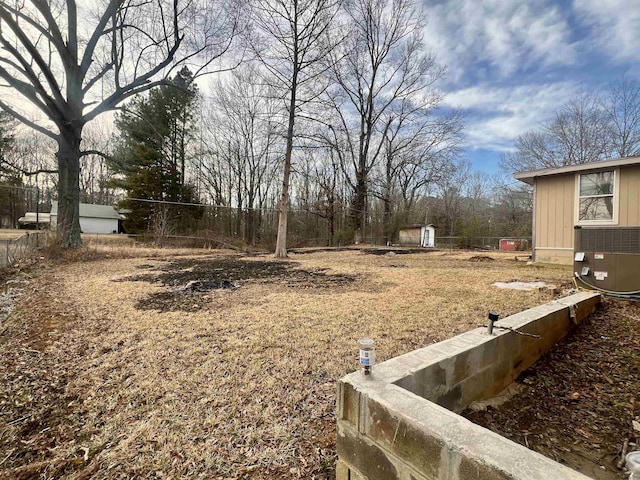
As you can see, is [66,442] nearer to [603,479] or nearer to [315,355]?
[315,355]

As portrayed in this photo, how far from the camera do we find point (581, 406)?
1893 mm

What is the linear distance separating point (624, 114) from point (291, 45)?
66.0ft

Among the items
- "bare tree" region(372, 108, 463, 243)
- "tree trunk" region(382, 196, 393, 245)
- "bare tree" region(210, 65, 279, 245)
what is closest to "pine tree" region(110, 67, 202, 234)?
"bare tree" region(210, 65, 279, 245)

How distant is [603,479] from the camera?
4.49 feet

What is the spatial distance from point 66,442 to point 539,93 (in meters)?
16.7

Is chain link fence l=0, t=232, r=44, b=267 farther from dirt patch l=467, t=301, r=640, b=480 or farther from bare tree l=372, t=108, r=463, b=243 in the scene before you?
bare tree l=372, t=108, r=463, b=243

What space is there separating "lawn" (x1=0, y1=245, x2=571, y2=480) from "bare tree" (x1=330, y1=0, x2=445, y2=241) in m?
14.3

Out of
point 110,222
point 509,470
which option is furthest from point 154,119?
point 509,470

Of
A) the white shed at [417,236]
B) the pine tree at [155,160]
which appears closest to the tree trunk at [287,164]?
the pine tree at [155,160]

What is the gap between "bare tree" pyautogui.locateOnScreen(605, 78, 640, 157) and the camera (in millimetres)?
16719

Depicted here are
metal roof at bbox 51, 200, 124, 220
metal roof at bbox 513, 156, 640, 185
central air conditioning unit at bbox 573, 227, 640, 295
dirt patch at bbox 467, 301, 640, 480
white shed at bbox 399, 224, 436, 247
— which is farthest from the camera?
metal roof at bbox 51, 200, 124, 220

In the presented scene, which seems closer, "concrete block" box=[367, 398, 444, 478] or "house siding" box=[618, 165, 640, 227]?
"concrete block" box=[367, 398, 444, 478]

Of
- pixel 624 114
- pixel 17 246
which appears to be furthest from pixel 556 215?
pixel 624 114

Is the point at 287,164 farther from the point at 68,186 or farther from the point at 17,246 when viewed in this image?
the point at 17,246
